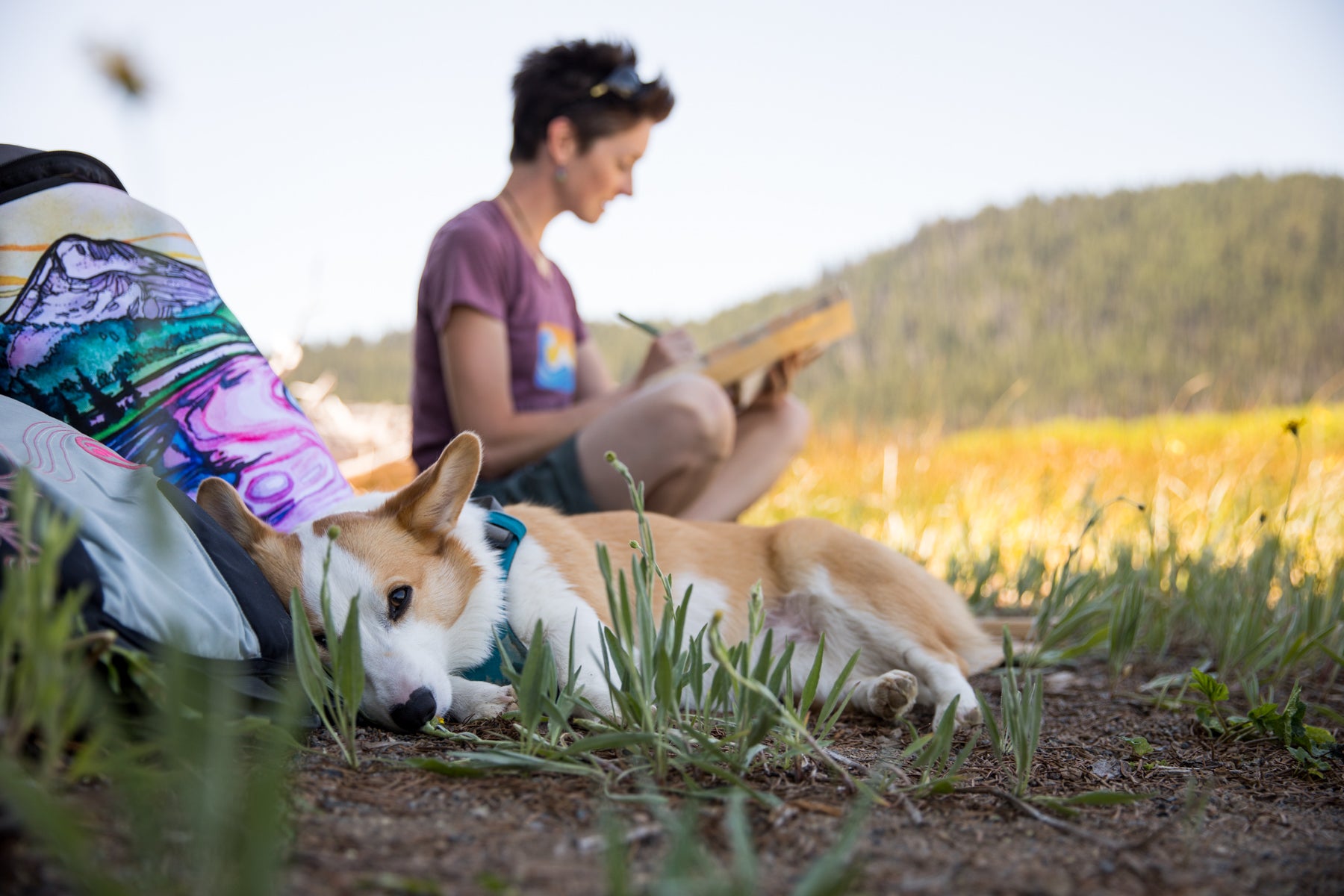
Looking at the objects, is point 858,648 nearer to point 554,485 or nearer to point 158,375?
point 554,485

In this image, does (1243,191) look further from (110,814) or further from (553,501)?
(110,814)

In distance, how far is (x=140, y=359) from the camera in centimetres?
188

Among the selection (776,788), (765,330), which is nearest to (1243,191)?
(765,330)

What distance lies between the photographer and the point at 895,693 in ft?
6.82

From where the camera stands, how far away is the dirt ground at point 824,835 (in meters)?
0.97

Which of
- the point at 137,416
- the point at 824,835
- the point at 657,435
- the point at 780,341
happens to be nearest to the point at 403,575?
the point at 137,416

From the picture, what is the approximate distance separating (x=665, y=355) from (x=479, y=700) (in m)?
2.25

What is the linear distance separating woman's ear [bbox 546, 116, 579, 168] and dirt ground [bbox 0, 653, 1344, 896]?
275 centimetres

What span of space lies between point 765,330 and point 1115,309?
56.0 ft

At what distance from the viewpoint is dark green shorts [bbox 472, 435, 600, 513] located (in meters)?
3.35

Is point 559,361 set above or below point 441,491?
above

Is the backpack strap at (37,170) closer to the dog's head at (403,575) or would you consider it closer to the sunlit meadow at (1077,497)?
the dog's head at (403,575)

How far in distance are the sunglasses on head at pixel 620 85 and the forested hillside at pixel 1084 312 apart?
6.64m

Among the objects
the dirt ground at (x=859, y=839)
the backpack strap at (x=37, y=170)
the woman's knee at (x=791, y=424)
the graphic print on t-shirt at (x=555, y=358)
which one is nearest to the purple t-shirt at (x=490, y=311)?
the graphic print on t-shirt at (x=555, y=358)
